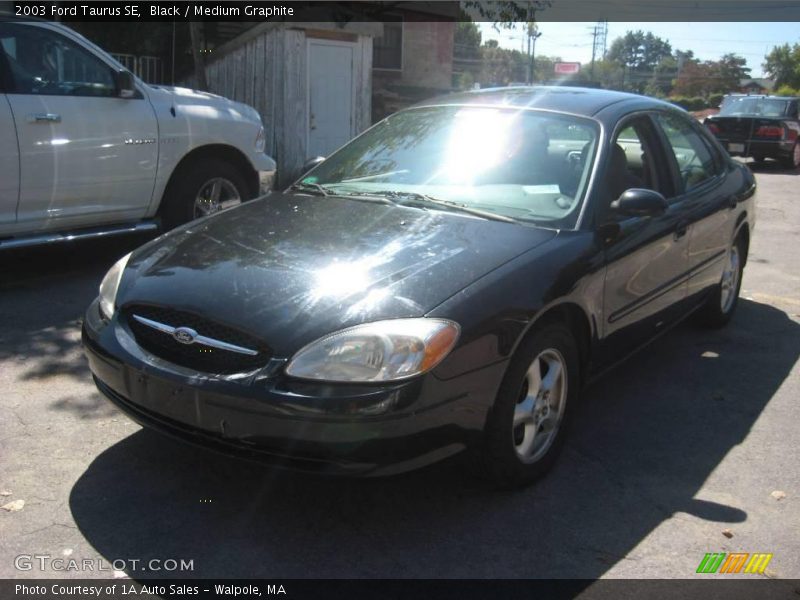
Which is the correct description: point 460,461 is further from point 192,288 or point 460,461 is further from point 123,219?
point 123,219

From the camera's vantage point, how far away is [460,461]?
310 centimetres

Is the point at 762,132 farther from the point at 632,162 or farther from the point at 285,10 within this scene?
the point at 632,162

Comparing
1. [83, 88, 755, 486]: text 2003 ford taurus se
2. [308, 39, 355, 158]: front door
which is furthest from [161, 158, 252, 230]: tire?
[308, 39, 355, 158]: front door

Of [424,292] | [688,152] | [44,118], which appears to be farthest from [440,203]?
[44,118]

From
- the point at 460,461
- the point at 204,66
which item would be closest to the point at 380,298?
the point at 460,461

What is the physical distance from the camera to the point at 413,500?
3.32 meters

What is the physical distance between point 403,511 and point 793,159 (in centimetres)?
1782

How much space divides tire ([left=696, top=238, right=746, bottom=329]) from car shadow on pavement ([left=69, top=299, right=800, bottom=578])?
1.61m

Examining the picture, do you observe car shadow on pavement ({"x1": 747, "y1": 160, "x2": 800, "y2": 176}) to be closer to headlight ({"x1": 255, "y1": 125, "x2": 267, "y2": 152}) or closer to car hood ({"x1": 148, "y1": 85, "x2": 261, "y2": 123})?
headlight ({"x1": 255, "y1": 125, "x2": 267, "y2": 152})

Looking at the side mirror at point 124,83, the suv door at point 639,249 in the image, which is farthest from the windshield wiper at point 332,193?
the side mirror at point 124,83

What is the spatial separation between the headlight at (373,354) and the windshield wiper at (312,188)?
159cm

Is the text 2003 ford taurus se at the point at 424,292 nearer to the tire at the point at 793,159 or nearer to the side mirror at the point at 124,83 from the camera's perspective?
the side mirror at the point at 124,83

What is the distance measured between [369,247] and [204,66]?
10483mm

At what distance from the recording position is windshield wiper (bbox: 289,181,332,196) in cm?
433
